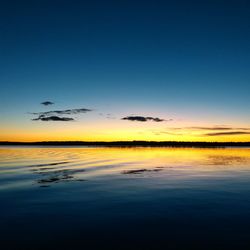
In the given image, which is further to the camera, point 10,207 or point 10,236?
point 10,207

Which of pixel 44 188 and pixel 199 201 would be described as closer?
pixel 199 201

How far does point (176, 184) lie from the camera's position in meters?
22.4

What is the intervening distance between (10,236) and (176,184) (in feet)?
48.5

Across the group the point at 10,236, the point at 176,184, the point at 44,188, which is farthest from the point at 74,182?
the point at 10,236

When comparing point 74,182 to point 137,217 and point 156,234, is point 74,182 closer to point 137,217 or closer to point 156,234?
point 137,217

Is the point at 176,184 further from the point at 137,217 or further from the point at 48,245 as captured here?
the point at 48,245

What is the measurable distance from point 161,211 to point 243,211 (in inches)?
164

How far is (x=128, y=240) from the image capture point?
990cm

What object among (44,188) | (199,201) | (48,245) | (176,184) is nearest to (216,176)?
(176,184)

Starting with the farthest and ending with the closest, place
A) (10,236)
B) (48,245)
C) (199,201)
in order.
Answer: (199,201), (10,236), (48,245)

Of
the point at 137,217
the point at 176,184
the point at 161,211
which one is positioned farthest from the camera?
the point at 176,184

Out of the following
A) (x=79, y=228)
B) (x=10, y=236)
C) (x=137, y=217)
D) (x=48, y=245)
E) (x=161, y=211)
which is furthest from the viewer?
(x=161, y=211)

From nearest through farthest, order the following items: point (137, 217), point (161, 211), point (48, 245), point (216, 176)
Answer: point (48, 245) → point (137, 217) → point (161, 211) → point (216, 176)

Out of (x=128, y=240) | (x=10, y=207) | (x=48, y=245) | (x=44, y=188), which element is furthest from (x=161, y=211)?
(x=44, y=188)
